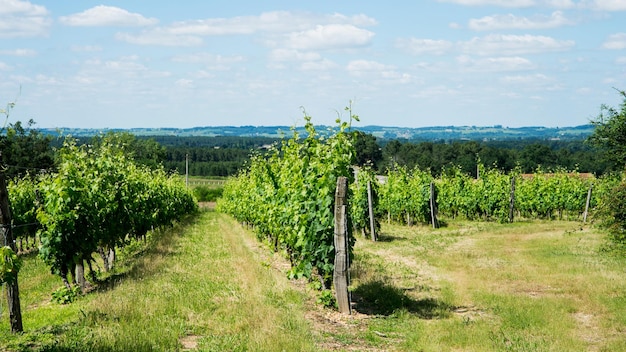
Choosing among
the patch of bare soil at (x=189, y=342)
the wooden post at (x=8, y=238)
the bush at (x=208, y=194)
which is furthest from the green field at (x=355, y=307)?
the bush at (x=208, y=194)

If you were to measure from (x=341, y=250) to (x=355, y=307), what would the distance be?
4.74ft

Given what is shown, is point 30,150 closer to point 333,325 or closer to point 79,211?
point 79,211

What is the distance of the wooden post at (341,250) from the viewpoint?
33.3 ft

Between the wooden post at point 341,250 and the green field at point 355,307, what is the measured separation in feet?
0.99

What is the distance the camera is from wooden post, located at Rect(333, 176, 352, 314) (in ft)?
33.3

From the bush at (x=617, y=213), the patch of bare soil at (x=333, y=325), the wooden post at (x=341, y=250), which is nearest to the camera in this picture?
the patch of bare soil at (x=333, y=325)

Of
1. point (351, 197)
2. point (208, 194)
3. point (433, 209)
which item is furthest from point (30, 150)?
point (351, 197)

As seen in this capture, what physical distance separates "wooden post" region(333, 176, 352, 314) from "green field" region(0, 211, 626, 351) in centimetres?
30

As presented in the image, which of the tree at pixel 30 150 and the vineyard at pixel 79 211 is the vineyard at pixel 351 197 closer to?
the vineyard at pixel 79 211

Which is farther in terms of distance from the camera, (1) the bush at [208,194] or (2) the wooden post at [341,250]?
(1) the bush at [208,194]

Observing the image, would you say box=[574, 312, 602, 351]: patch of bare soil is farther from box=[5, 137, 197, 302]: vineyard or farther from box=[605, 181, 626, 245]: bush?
box=[5, 137, 197, 302]: vineyard

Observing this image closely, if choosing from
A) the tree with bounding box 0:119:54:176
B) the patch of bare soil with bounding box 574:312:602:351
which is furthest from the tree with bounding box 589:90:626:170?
the tree with bounding box 0:119:54:176

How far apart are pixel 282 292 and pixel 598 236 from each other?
56.2 feet

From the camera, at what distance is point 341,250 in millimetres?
10164
